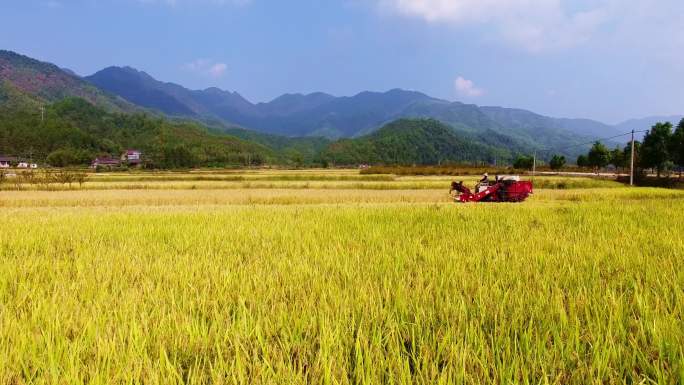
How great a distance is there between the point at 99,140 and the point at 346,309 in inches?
5432

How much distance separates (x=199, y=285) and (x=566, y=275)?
10.6 feet

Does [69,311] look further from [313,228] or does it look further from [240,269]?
[313,228]

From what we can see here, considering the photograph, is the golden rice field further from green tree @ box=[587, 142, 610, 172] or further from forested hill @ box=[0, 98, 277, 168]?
forested hill @ box=[0, 98, 277, 168]

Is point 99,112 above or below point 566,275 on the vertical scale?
above

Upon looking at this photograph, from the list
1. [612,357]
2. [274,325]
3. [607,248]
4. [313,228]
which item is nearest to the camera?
[612,357]

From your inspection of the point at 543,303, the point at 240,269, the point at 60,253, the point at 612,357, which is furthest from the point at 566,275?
the point at 60,253

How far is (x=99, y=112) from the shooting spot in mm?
149125

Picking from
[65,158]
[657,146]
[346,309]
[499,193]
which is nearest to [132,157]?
[65,158]

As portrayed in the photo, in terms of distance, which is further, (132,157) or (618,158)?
(132,157)

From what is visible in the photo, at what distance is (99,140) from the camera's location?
11662 centimetres

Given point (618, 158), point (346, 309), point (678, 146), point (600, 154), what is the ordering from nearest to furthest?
point (346, 309) → point (678, 146) → point (618, 158) → point (600, 154)

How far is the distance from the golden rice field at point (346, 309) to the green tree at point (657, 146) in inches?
2249

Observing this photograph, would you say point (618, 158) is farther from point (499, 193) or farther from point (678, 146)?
point (499, 193)

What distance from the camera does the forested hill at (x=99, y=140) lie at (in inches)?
3936
